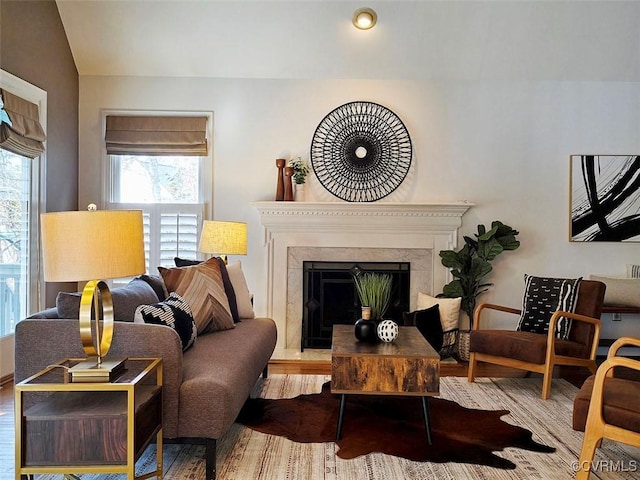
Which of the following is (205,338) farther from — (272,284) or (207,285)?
(272,284)

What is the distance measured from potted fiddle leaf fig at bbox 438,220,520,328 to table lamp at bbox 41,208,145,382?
3347 mm

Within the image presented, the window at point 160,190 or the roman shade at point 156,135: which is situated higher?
the roman shade at point 156,135

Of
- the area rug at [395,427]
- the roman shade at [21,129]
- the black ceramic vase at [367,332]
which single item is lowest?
the area rug at [395,427]

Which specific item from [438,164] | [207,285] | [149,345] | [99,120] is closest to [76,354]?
[149,345]

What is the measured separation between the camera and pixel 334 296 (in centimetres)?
518

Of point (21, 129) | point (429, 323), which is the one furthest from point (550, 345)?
point (21, 129)

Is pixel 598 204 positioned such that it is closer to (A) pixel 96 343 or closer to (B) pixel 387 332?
(B) pixel 387 332

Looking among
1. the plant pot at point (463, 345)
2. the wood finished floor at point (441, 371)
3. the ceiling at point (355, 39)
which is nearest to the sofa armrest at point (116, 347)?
the wood finished floor at point (441, 371)

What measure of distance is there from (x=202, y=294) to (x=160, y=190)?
6.99ft

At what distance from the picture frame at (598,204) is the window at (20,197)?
4.70m

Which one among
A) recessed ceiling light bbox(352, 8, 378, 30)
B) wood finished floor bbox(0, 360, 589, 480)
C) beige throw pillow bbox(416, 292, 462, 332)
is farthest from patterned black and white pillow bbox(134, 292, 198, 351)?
recessed ceiling light bbox(352, 8, 378, 30)

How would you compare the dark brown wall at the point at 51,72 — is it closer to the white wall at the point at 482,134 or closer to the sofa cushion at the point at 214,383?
the white wall at the point at 482,134

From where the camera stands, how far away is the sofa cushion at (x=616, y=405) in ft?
7.68

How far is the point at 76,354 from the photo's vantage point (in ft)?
7.99
